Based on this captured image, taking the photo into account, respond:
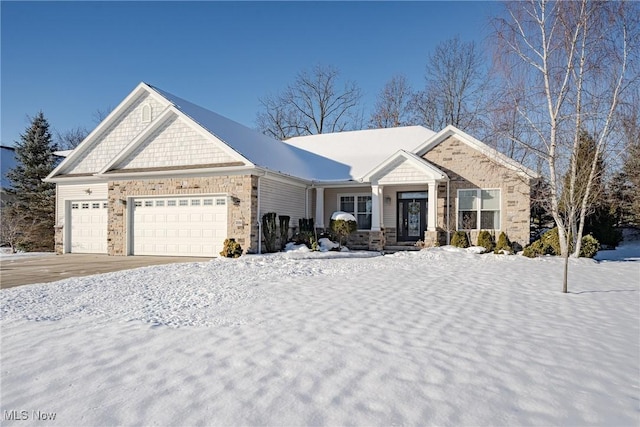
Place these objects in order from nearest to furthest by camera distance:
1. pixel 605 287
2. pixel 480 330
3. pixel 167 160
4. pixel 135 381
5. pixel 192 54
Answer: pixel 135 381 → pixel 480 330 → pixel 605 287 → pixel 167 160 → pixel 192 54

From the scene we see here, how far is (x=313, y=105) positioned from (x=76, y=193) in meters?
23.0

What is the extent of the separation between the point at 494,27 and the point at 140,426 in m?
14.9

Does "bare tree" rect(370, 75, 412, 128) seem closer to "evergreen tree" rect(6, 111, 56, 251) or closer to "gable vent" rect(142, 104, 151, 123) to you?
"gable vent" rect(142, 104, 151, 123)

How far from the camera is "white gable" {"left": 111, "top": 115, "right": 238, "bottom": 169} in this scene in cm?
1438

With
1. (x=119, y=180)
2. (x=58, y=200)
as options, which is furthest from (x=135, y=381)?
(x=58, y=200)

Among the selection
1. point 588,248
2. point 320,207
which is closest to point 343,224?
point 320,207

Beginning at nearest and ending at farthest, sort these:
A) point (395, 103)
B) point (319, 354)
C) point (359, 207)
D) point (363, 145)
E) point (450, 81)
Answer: point (319, 354)
point (359, 207)
point (363, 145)
point (450, 81)
point (395, 103)

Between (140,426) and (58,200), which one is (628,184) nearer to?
(140,426)

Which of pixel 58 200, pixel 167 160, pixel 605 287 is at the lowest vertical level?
pixel 605 287

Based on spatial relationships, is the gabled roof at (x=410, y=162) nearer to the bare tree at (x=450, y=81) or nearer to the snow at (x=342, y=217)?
the snow at (x=342, y=217)

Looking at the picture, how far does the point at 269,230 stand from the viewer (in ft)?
46.5

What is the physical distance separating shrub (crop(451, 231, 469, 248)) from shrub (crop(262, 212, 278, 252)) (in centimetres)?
652

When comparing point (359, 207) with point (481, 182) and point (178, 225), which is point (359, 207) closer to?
point (481, 182)

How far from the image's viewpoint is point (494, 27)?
13.5 m
